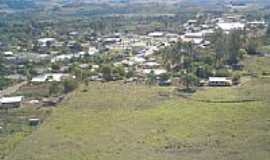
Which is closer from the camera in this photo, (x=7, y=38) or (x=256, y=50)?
(x=256, y=50)

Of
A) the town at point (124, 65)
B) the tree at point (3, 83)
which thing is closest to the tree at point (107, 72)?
A: the town at point (124, 65)

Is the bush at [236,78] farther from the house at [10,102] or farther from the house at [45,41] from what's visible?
the house at [45,41]

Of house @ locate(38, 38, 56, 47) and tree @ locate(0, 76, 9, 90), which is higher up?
tree @ locate(0, 76, 9, 90)

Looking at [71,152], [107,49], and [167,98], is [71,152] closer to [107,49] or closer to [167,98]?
[167,98]

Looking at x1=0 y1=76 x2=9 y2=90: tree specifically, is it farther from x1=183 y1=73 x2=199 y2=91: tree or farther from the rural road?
x1=183 y1=73 x2=199 y2=91: tree

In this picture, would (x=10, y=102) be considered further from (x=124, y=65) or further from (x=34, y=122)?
(x=124, y=65)

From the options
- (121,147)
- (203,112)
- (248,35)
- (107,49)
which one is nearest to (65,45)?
(107,49)

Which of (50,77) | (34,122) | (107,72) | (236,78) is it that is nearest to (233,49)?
(236,78)

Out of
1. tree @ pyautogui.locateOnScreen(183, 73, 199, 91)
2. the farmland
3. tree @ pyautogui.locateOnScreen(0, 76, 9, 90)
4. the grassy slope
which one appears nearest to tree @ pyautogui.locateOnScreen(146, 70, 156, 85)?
the farmland
